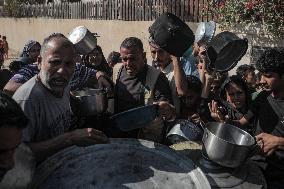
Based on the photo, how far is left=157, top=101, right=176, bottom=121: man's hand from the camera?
2861 millimetres

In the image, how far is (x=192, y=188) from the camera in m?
2.19

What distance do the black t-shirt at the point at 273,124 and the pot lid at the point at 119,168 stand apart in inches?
38.5

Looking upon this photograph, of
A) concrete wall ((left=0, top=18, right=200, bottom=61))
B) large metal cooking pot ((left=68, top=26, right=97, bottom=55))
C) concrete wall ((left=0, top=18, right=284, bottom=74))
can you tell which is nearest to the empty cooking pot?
large metal cooking pot ((left=68, top=26, right=97, bottom=55))

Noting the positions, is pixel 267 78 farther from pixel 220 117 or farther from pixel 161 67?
pixel 161 67

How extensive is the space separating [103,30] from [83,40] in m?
8.45

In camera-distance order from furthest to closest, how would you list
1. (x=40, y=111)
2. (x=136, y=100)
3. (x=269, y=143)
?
(x=136, y=100) → (x=269, y=143) → (x=40, y=111)

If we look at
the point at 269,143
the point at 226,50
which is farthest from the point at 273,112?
the point at 226,50

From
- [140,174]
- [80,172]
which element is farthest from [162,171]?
[80,172]

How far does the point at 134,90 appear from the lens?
354cm

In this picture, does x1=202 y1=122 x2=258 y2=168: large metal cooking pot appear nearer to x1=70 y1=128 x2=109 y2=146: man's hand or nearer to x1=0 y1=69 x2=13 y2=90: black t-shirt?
x1=70 y1=128 x2=109 y2=146: man's hand

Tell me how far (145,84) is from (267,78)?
3.35ft

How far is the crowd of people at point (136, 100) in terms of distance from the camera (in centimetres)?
232

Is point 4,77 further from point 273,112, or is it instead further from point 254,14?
point 254,14

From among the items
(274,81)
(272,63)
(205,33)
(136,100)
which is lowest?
(136,100)
